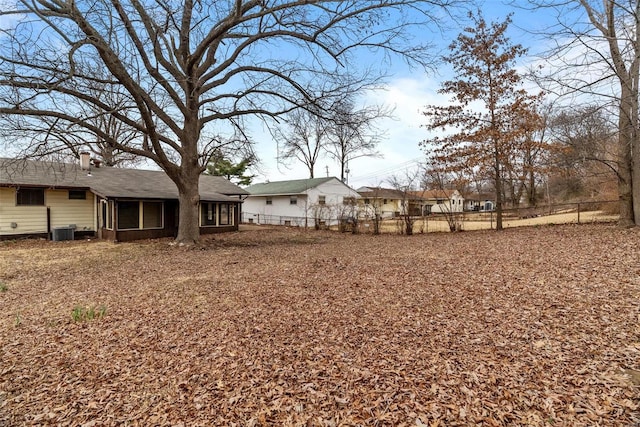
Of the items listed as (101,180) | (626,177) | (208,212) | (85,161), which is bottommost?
(208,212)

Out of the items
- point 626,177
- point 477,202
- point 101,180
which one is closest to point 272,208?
point 101,180

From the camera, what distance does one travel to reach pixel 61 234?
13766 millimetres

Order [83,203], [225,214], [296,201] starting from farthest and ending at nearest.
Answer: [296,201]
[225,214]
[83,203]

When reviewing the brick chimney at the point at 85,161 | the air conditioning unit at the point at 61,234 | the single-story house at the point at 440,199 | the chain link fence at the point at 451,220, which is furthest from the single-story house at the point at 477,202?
the air conditioning unit at the point at 61,234

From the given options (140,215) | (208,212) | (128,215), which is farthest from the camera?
(208,212)

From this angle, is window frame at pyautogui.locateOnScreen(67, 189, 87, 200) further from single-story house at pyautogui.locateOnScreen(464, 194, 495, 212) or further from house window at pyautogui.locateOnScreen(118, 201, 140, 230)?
single-story house at pyautogui.locateOnScreen(464, 194, 495, 212)

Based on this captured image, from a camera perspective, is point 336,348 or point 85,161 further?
point 85,161

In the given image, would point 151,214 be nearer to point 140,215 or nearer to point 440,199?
point 140,215

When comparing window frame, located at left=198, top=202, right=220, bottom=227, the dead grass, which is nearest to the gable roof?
window frame, located at left=198, top=202, right=220, bottom=227

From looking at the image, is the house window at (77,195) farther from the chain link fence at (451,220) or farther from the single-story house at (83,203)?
the chain link fence at (451,220)

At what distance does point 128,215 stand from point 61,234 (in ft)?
8.78

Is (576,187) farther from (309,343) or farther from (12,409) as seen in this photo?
(12,409)

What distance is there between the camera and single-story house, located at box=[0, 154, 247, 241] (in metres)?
13.4

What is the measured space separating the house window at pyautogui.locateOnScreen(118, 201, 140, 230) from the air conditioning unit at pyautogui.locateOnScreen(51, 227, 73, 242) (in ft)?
7.08
